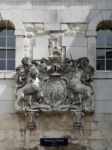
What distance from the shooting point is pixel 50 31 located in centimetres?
2019

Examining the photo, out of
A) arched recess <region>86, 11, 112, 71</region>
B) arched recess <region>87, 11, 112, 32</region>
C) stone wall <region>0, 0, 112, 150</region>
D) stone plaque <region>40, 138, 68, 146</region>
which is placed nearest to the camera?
stone plaque <region>40, 138, 68, 146</region>

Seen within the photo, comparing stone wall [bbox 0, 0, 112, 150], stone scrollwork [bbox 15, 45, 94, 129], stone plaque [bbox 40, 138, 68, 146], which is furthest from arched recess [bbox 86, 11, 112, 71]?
stone plaque [bbox 40, 138, 68, 146]

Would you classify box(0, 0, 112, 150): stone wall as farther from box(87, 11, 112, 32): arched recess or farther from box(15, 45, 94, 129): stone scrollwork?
box(15, 45, 94, 129): stone scrollwork

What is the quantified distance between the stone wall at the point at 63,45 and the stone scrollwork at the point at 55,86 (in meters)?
0.22

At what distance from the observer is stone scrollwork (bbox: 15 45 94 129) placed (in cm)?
1948

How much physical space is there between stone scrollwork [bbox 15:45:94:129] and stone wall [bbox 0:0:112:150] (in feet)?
0.71

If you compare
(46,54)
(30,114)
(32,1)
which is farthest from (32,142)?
Answer: (32,1)

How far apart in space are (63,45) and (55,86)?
124 centimetres

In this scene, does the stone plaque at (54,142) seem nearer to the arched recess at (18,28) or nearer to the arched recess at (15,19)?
the arched recess at (18,28)

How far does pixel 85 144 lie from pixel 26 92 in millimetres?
2176

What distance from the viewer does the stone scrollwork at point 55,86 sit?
19484mm

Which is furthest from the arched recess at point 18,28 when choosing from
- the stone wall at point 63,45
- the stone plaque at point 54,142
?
the stone plaque at point 54,142

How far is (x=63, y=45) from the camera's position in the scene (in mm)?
20062

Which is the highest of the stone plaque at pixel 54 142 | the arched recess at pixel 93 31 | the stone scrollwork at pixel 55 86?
the arched recess at pixel 93 31
